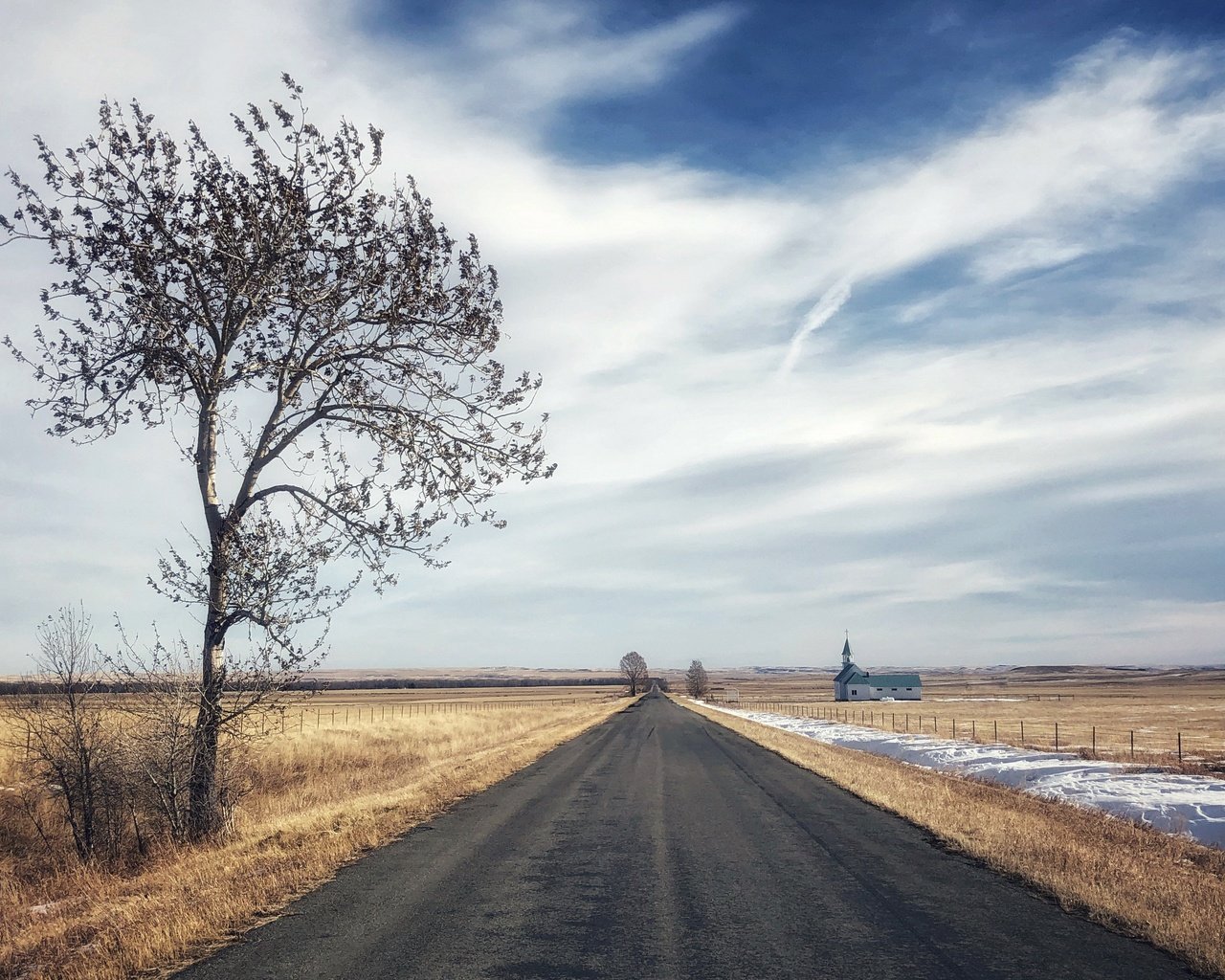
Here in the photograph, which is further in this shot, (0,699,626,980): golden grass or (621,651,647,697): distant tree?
(621,651,647,697): distant tree

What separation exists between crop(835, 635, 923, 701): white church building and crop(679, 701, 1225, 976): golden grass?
4707 inches

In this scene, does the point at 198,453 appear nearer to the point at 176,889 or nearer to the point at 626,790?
the point at 176,889

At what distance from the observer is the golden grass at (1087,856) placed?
7297 mm

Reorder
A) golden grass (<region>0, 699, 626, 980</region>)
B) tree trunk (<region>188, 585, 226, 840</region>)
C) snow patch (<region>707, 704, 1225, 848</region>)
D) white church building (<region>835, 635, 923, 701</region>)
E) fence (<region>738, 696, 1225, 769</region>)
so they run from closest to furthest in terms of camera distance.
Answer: golden grass (<region>0, 699, 626, 980</region>)
tree trunk (<region>188, 585, 226, 840</region>)
snow patch (<region>707, 704, 1225, 848</region>)
fence (<region>738, 696, 1225, 769</region>)
white church building (<region>835, 635, 923, 701</region>)

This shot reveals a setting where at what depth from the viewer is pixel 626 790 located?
17.3m

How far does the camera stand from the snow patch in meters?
15.0

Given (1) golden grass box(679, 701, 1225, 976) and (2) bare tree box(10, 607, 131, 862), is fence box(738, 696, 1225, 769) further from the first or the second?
(2) bare tree box(10, 607, 131, 862)

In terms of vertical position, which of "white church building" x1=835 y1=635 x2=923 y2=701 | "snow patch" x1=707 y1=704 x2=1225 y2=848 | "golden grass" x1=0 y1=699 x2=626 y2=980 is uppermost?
"golden grass" x1=0 y1=699 x2=626 y2=980

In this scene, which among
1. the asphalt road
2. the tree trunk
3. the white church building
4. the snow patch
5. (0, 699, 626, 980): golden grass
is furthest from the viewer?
the white church building


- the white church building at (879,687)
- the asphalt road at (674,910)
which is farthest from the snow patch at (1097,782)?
the white church building at (879,687)

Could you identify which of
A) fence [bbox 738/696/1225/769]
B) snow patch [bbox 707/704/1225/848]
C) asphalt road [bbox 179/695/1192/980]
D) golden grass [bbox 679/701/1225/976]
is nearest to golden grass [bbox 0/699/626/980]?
asphalt road [bbox 179/695/1192/980]

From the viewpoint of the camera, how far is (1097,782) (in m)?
19.6

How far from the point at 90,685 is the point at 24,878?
9.17ft

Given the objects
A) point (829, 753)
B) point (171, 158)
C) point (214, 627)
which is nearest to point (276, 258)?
point (171, 158)
